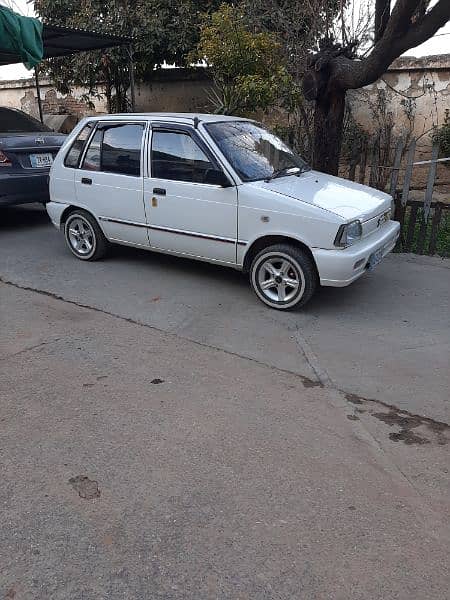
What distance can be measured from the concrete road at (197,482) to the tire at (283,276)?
0.79 m

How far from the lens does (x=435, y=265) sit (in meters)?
6.49

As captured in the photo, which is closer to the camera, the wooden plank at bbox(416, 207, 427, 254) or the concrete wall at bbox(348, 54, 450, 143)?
the wooden plank at bbox(416, 207, 427, 254)

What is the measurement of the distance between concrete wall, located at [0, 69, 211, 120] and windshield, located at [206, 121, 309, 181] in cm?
657

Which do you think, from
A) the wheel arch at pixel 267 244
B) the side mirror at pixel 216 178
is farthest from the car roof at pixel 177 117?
the wheel arch at pixel 267 244

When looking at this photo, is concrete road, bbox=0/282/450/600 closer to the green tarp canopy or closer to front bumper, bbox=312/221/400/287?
front bumper, bbox=312/221/400/287

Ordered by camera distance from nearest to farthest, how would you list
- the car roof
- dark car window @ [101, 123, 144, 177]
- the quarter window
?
the car roof → dark car window @ [101, 123, 144, 177] → the quarter window

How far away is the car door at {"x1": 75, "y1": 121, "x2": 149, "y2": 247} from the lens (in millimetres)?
5754

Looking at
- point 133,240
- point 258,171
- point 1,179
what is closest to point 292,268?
point 258,171

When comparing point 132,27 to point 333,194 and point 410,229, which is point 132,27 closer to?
point 410,229

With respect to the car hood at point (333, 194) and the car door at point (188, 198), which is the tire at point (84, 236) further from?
the car hood at point (333, 194)

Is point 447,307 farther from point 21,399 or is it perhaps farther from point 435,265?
point 21,399

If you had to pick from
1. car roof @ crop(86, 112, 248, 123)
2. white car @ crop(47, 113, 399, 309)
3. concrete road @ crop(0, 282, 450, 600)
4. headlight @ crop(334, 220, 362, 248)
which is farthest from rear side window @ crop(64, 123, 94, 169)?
headlight @ crop(334, 220, 362, 248)

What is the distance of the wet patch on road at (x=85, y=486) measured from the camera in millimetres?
2707

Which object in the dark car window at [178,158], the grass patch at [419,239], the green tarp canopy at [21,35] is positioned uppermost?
the green tarp canopy at [21,35]
